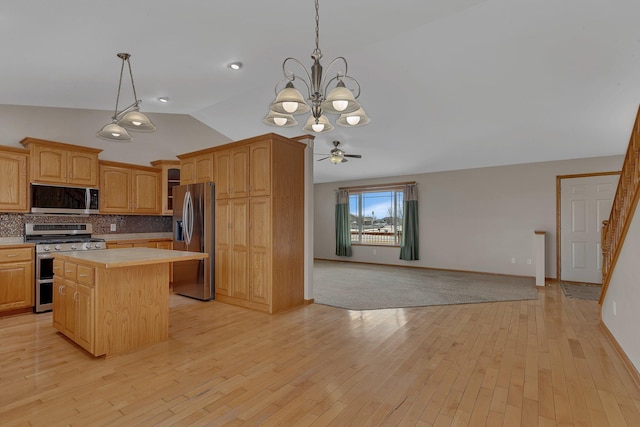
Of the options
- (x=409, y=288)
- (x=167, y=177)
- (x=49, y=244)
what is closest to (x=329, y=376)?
(x=409, y=288)

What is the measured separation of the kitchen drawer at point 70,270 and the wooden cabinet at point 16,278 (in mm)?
1469

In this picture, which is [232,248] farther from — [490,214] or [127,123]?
[490,214]

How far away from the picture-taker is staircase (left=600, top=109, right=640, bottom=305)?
2.65 m

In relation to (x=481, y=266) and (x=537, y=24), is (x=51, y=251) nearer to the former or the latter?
(x=537, y=24)

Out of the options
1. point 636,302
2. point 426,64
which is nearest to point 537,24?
point 426,64

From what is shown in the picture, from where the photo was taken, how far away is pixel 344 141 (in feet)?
21.2

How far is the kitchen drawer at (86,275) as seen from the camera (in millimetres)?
2736

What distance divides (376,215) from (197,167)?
519cm

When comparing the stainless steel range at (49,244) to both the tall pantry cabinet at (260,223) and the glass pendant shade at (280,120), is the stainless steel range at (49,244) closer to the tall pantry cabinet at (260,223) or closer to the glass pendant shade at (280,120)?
the tall pantry cabinet at (260,223)

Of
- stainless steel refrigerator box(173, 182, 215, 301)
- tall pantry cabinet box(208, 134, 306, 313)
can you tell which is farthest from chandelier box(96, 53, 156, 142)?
stainless steel refrigerator box(173, 182, 215, 301)

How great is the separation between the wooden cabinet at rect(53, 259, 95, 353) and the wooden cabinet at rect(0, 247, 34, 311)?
112 centimetres

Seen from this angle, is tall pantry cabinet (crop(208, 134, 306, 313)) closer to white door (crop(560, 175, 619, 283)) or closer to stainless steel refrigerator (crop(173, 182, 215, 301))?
stainless steel refrigerator (crop(173, 182, 215, 301))

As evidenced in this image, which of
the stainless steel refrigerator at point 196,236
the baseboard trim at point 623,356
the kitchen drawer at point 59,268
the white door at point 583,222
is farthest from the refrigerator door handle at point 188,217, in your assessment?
the white door at point 583,222

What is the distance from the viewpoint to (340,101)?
7.04 feet
